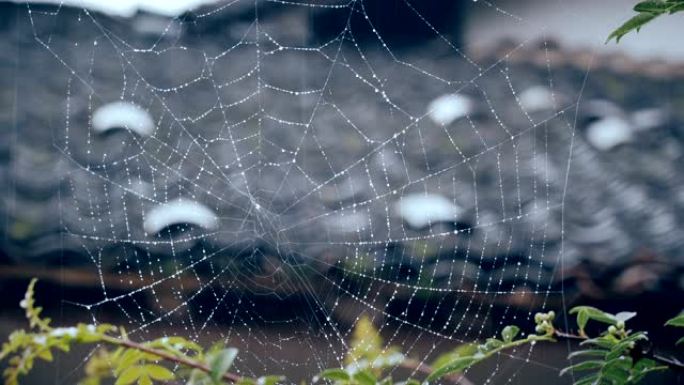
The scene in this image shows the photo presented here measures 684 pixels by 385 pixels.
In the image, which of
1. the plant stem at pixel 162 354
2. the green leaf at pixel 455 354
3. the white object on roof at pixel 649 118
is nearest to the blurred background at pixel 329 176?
the white object on roof at pixel 649 118

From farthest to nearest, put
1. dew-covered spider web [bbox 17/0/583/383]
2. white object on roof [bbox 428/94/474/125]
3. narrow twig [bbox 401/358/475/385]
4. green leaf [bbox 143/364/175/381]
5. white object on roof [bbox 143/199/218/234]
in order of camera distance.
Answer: white object on roof [bbox 428/94/474/125], white object on roof [bbox 143/199/218/234], dew-covered spider web [bbox 17/0/583/383], narrow twig [bbox 401/358/475/385], green leaf [bbox 143/364/175/381]

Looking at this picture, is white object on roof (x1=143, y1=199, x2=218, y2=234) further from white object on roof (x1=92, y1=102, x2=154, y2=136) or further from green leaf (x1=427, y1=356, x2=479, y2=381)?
green leaf (x1=427, y1=356, x2=479, y2=381)

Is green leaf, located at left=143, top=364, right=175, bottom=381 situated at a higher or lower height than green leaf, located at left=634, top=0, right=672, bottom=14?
lower

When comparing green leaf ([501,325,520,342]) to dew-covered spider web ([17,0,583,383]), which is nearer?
green leaf ([501,325,520,342])

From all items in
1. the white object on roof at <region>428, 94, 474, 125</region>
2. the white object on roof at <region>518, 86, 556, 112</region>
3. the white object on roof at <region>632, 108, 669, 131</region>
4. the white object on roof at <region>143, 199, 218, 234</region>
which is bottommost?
the white object on roof at <region>632, 108, 669, 131</region>

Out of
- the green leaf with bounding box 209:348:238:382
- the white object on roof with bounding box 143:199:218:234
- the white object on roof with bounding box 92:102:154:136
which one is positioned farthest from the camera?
the white object on roof with bounding box 92:102:154:136

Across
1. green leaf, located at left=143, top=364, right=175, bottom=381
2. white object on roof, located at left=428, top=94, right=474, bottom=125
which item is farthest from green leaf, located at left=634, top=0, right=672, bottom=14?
white object on roof, located at left=428, top=94, right=474, bottom=125
